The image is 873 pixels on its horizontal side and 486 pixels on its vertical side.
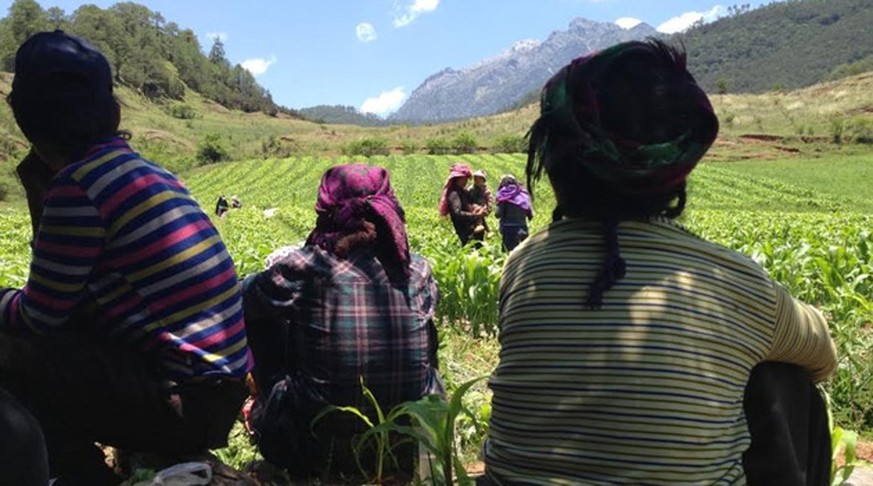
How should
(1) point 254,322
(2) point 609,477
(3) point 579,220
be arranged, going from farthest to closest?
1. (1) point 254,322
2. (3) point 579,220
3. (2) point 609,477

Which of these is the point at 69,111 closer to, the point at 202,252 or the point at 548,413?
the point at 202,252

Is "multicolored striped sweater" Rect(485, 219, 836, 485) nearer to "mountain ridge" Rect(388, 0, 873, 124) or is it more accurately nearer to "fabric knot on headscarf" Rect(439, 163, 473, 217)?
"fabric knot on headscarf" Rect(439, 163, 473, 217)

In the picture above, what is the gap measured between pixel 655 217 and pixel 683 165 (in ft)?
0.36

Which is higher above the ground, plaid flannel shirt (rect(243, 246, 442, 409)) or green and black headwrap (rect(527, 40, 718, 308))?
green and black headwrap (rect(527, 40, 718, 308))

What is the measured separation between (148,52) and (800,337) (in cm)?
11567

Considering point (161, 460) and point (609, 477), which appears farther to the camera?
point (161, 460)

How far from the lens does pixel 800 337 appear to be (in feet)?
4.39

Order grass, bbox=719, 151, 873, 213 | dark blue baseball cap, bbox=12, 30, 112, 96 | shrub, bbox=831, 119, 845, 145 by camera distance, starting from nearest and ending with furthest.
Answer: dark blue baseball cap, bbox=12, 30, 112, 96 < grass, bbox=719, 151, 873, 213 < shrub, bbox=831, 119, 845, 145

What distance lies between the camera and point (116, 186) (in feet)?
6.31

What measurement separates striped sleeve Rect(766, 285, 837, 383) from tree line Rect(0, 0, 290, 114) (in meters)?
89.5

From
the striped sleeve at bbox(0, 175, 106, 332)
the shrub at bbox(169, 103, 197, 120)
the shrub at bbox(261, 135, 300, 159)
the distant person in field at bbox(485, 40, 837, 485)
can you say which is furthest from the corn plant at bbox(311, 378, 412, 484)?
the shrub at bbox(169, 103, 197, 120)

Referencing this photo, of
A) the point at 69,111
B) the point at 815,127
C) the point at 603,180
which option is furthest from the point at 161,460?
the point at 815,127

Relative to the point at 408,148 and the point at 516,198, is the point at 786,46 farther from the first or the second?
the point at 516,198

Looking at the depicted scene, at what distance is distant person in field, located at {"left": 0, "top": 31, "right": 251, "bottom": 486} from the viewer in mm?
1925
